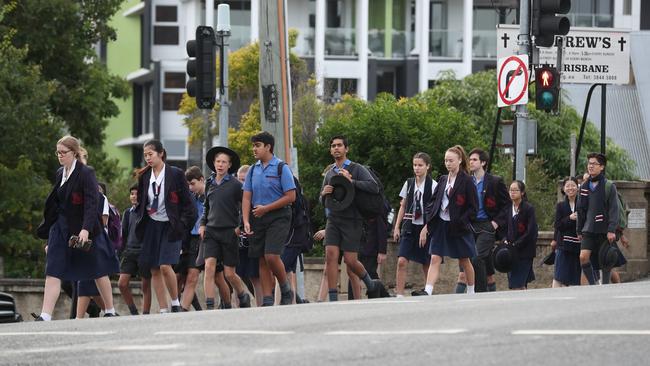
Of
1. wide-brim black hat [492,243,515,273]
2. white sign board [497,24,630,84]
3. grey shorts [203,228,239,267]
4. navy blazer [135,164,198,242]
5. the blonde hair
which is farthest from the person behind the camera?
white sign board [497,24,630,84]

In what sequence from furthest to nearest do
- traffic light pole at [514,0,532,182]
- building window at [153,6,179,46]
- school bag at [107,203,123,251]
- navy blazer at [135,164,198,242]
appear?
building window at [153,6,179,46] < traffic light pole at [514,0,532,182] < school bag at [107,203,123,251] < navy blazer at [135,164,198,242]

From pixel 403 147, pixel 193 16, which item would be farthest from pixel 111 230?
pixel 193 16

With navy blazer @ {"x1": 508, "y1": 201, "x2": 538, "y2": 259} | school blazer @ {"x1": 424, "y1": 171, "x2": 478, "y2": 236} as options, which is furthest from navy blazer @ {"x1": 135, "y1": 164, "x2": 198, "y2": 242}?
navy blazer @ {"x1": 508, "y1": 201, "x2": 538, "y2": 259}

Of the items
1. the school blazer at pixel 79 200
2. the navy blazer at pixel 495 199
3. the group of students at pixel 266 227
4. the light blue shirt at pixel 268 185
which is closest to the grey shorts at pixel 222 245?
the group of students at pixel 266 227

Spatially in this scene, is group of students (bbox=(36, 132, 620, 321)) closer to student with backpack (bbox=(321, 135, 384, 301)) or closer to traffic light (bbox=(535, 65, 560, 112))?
student with backpack (bbox=(321, 135, 384, 301))

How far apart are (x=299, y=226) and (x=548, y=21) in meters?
4.66

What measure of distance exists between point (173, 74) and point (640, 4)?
67.9ft

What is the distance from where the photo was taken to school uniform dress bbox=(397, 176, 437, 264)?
1917cm

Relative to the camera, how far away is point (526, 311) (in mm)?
11617

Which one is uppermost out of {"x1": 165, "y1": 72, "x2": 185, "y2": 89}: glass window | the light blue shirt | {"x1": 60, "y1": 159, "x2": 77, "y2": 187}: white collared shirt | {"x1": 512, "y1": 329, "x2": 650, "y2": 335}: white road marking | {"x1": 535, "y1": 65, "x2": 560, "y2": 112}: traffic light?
{"x1": 165, "y1": 72, "x2": 185, "y2": 89}: glass window

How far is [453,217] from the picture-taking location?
59.5 feet

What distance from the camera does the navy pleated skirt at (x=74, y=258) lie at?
52.6ft

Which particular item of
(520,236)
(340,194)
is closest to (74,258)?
(340,194)

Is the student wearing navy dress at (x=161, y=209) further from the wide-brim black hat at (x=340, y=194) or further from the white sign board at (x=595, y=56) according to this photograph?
the white sign board at (x=595, y=56)
